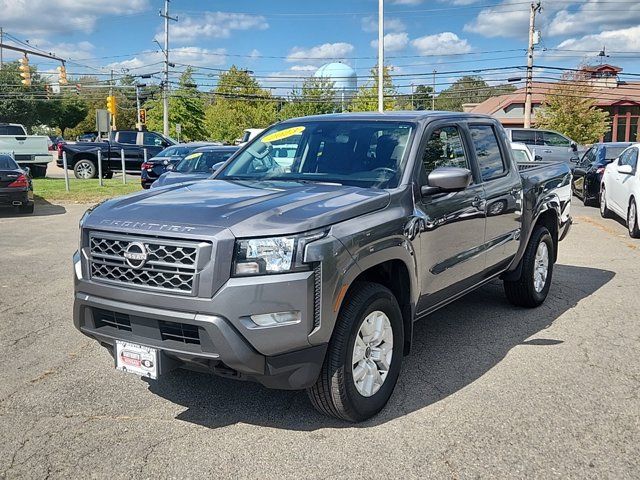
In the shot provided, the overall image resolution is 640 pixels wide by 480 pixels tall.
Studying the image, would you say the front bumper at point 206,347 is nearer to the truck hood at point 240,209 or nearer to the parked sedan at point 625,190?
the truck hood at point 240,209

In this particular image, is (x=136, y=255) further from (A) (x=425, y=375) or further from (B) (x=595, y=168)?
(B) (x=595, y=168)

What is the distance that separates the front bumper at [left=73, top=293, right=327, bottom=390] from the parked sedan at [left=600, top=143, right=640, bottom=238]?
30.5 ft

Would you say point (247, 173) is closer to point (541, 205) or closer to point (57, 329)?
point (57, 329)

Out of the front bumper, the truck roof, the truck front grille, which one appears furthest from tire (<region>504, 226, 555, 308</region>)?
the truck front grille

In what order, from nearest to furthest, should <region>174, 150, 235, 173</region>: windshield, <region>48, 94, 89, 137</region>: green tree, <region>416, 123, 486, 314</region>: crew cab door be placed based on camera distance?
<region>416, 123, 486, 314</region>: crew cab door
<region>174, 150, 235, 173</region>: windshield
<region>48, 94, 89, 137</region>: green tree

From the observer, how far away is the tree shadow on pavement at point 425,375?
3.97 m

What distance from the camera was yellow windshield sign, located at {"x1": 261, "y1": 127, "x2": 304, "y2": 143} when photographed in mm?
5141

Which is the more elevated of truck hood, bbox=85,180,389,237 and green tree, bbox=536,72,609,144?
green tree, bbox=536,72,609,144

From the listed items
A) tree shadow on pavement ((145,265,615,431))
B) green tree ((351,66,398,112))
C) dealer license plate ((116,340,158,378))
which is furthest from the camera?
green tree ((351,66,398,112))

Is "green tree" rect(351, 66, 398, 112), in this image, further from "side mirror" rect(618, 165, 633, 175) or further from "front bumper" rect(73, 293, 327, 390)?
"front bumper" rect(73, 293, 327, 390)

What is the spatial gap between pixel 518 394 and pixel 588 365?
919 mm

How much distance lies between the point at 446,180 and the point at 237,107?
50.1 meters

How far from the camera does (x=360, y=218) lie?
371 centimetres

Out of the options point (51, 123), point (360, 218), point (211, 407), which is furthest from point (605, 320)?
point (51, 123)
